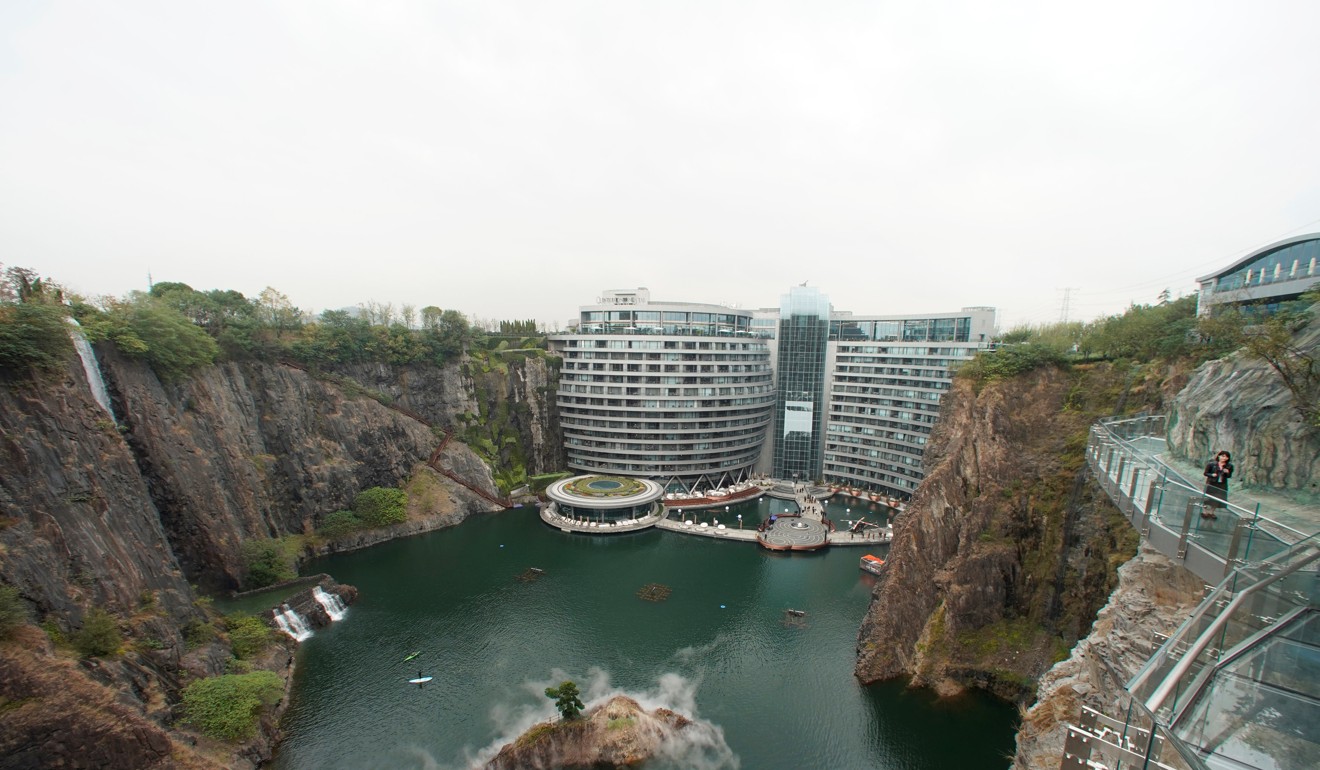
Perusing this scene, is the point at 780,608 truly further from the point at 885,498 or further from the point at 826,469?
the point at 826,469

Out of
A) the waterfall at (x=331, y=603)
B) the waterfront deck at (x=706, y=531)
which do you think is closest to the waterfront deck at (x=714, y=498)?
the waterfront deck at (x=706, y=531)

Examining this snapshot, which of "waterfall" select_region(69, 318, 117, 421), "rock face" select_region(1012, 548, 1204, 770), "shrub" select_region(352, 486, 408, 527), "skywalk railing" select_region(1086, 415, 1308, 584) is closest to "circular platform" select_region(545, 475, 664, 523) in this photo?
"shrub" select_region(352, 486, 408, 527)

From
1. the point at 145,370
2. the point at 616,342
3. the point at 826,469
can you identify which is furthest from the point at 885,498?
the point at 145,370

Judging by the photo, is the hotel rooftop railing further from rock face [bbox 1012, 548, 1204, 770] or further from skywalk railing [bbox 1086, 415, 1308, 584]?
rock face [bbox 1012, 548, 1204, 770]

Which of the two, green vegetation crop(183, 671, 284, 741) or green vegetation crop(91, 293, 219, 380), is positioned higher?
green vegetation crop(91, 293, 219, 380)

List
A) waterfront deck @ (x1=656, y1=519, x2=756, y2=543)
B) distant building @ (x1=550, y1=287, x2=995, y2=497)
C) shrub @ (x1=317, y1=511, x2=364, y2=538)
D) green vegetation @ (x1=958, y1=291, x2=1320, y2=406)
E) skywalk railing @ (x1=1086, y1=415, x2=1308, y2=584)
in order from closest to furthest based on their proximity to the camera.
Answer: skywalk railing @ (x1=1086, y1=415, x2=1308, y2=584) → green vegetation @ (x1=958, y1=291, x2=1320, y2=406) → shrub @ (x1=317, y1=511, x2=364, y2=538) → waterfront deck @ (x1=656, y1=519, x2=756, y2=543) → distant building @ (x1=550, y1=287, x2=995, y2=497)

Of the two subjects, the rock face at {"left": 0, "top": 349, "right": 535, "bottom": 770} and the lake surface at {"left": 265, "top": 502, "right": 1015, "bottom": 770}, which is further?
the lake surface at {"left": 265, "top": 502, "right": 1015, "bottom": 770}
